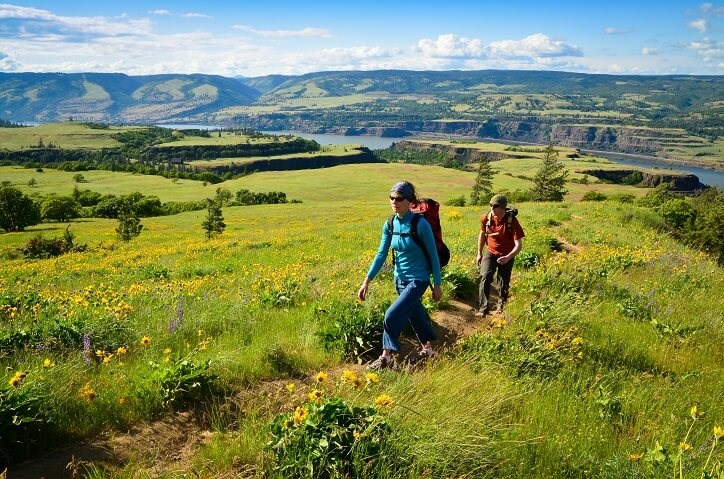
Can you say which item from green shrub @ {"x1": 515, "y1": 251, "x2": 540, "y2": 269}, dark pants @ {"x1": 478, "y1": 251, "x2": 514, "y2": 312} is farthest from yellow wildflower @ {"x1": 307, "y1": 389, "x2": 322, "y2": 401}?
green shrub @ {"x1": 515, "y1": 251, "x2": 540, "y2": 269}

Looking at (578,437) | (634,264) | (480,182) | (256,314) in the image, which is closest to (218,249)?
(256,314)

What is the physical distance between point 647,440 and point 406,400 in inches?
94.3

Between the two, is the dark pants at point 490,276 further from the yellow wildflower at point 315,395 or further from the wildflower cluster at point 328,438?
the yellow wildflower at point 315,395

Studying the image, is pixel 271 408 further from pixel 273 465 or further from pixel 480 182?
pixel 480 182

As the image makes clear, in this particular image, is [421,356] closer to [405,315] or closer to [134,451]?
[405,315]

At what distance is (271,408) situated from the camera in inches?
179

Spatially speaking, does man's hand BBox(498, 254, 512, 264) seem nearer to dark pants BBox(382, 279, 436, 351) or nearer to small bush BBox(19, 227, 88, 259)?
dark pants BBox(382, 279, 436, 351)

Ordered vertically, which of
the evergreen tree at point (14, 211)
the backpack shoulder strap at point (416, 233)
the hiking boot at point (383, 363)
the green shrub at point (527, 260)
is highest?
the backpack shoulder strap at point (416, 233)

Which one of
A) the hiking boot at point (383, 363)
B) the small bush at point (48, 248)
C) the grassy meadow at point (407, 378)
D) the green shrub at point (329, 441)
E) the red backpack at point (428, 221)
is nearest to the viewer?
the green shrub at point (329, 441)

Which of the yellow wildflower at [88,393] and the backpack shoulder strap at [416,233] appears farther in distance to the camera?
the backpack shoulder strap at [416,233]

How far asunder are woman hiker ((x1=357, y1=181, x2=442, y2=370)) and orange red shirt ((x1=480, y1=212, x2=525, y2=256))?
3262mm

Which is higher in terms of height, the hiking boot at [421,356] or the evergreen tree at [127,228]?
the hiking boot at [421,356]

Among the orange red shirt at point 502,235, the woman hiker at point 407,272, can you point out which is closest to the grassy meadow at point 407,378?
the woman hiker at point 407,272

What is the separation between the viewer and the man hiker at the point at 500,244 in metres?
9.20
